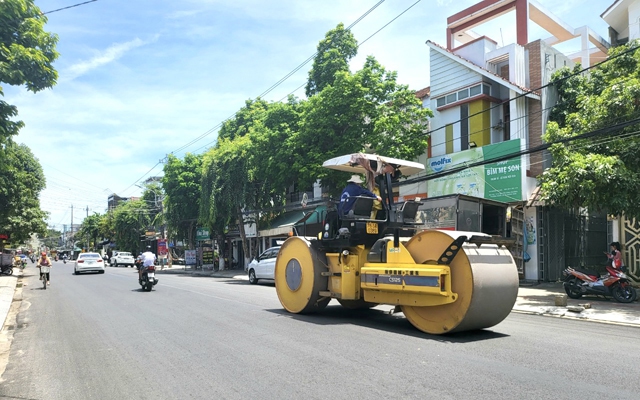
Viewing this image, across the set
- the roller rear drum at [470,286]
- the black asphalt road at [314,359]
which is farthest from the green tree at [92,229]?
the roller rear drum at [470,286]

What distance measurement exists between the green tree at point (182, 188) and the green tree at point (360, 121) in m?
16.2

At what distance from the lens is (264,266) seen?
2116 cm

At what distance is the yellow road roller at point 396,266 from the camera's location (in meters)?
7.20

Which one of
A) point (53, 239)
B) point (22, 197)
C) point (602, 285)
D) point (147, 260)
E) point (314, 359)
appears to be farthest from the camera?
point (53, 239)

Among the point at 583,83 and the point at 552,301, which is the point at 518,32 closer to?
the point at 583,83

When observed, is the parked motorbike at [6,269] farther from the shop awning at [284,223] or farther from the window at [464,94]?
the window at [464,94]

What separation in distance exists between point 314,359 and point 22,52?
8393mm

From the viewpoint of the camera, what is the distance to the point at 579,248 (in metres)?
20.2

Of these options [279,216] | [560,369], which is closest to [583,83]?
[560,369]

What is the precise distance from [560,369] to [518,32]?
62.0ft

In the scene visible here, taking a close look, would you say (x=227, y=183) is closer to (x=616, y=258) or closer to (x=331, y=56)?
(x=331, y=56)

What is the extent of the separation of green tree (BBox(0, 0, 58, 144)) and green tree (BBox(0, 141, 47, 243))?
61.7 feet

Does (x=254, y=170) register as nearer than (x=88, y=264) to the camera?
Yes

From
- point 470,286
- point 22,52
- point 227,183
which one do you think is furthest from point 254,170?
point 470,286
